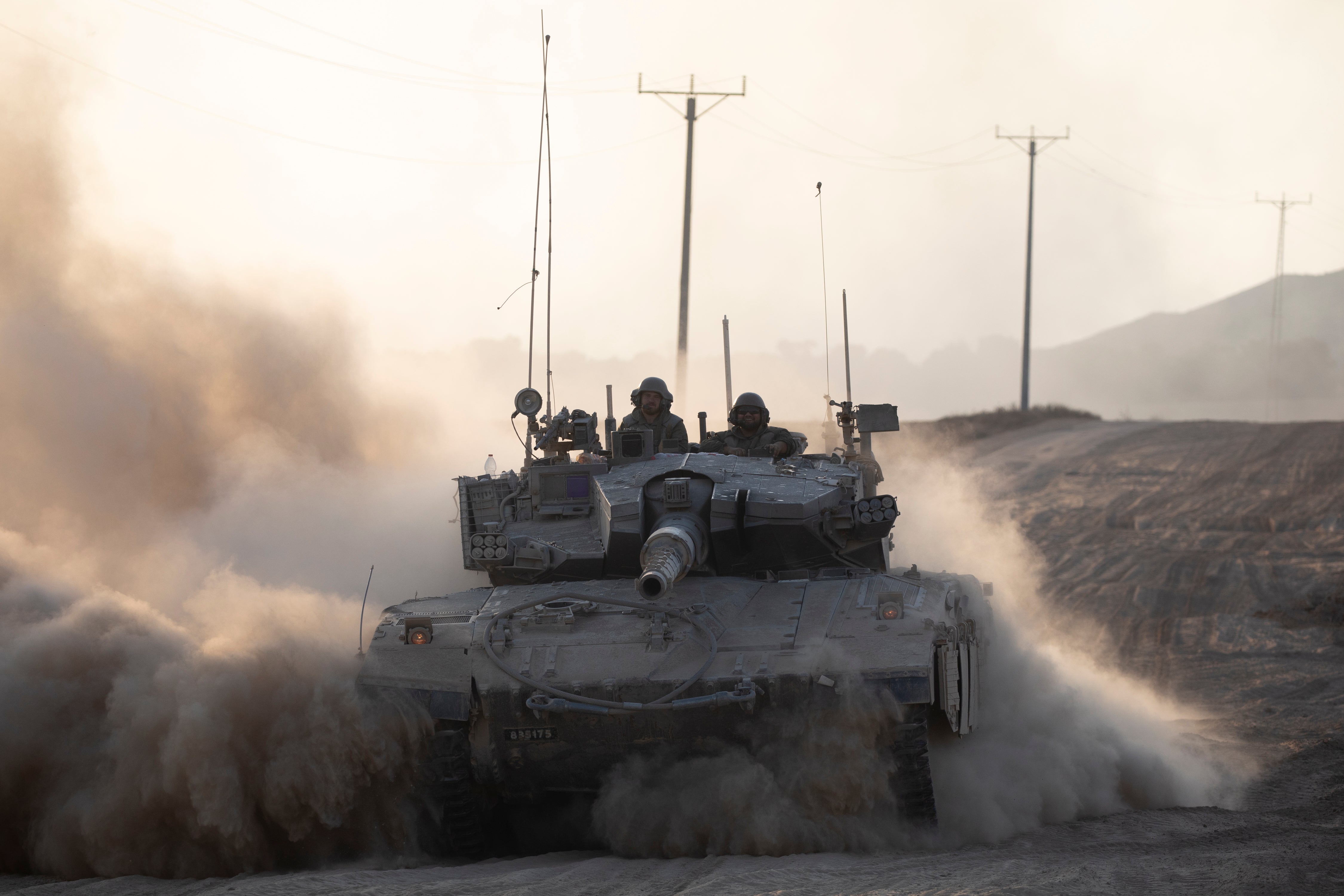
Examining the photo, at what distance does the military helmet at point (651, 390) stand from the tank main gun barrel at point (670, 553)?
3.63 metres

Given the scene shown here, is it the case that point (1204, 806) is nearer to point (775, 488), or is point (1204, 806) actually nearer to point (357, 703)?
point (775, 488)

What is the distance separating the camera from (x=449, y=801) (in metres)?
8.86

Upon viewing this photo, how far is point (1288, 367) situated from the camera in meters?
86.6

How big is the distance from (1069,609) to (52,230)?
55.7 ft

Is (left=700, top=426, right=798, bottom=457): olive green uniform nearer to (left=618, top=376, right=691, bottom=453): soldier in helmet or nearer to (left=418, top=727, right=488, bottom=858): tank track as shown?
(left=618, top=376, right=691, bottom=453): soldier in helmet

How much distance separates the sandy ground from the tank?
702 millimetres

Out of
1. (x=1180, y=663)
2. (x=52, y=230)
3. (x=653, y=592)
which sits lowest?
(x=1180, y=663)

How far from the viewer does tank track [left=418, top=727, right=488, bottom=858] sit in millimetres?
8828

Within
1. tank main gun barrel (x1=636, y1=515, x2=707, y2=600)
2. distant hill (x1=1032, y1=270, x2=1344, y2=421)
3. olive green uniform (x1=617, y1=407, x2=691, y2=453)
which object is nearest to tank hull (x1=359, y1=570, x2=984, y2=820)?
tank main gun barrel (x1=636, y1=515, x2=707, y2=600)

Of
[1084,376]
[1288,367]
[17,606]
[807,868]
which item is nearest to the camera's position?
[807,868]

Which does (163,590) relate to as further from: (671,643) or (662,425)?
(671,643)

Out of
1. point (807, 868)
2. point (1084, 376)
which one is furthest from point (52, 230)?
point (1084, 376)

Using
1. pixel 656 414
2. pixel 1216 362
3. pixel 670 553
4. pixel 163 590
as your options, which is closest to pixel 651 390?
pixel 656 414

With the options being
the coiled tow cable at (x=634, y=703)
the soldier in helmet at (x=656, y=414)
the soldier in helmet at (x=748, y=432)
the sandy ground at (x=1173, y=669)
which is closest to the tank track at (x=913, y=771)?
the sandy ground at (x=1173, y=669)
